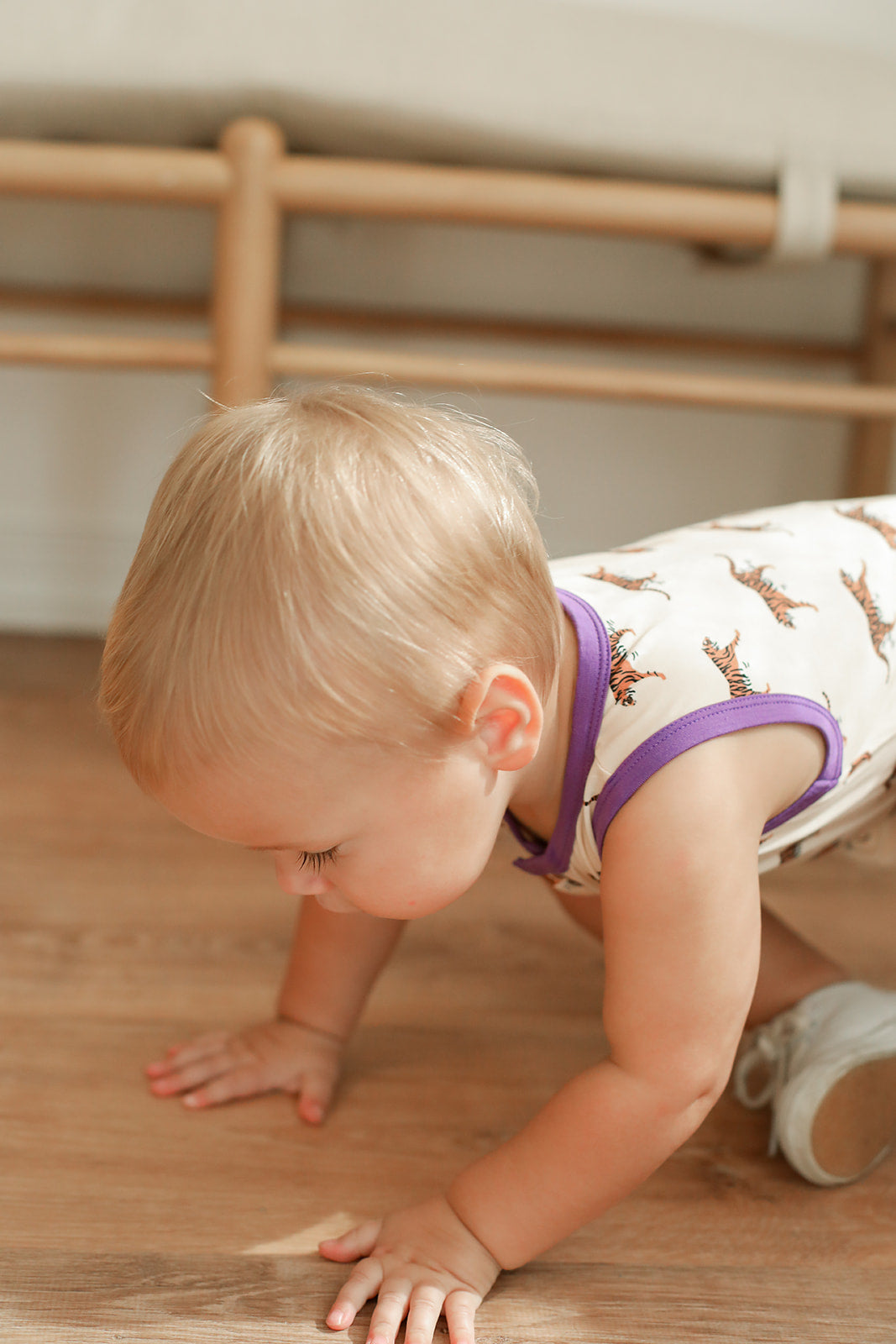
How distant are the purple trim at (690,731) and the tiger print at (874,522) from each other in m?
0.18

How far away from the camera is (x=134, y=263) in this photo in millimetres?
1403

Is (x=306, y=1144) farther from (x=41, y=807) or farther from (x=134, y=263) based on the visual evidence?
(x=134, y=263)

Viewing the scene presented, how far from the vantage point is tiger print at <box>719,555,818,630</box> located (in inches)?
22.7

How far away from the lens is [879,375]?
1427 mm

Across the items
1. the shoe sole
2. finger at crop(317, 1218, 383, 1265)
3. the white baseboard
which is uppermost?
the shoe sole

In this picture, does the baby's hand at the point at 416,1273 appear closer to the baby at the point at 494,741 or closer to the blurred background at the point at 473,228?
the baby at the point at 494,741

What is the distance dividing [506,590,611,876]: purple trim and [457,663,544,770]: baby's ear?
0.17ft

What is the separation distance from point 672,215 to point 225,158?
365 mm

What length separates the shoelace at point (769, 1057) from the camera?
2.11ft

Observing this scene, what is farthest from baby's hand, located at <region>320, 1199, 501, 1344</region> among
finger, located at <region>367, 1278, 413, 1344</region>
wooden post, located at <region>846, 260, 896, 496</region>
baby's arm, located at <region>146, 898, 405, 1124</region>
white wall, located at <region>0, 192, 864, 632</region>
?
wooden post, located at <region>846, 260, 896, 496</region>

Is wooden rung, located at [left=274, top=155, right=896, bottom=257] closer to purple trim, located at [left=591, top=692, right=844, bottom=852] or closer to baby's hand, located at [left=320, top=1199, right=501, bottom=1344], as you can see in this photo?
purple trim, located at [left=591, top=692, right=844, bottom=852]

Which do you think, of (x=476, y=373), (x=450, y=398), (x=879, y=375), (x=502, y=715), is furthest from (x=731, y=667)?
(x=879, y=375)

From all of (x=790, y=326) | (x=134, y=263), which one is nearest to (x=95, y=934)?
(x=134, y=263)

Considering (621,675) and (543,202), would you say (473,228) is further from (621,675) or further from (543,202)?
(621,675)
